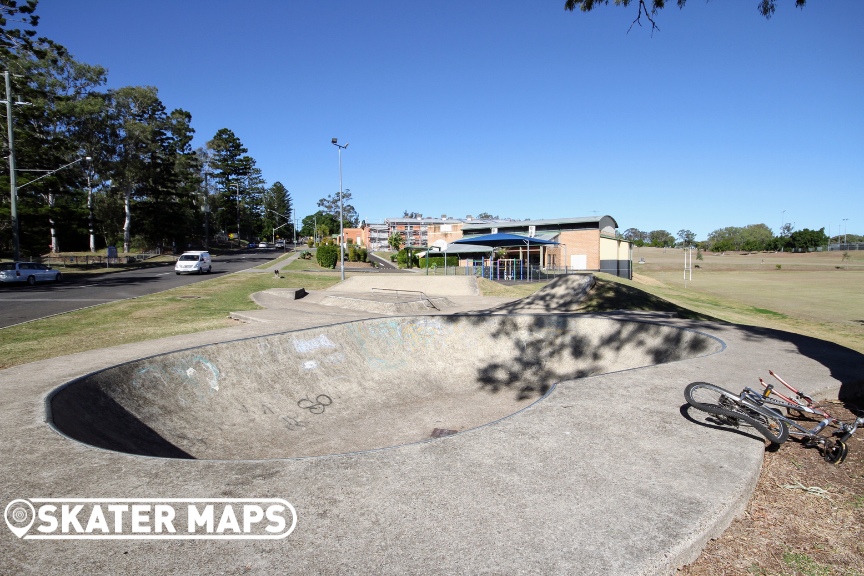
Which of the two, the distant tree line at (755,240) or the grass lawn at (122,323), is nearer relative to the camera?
the grass lawn at (122,323)

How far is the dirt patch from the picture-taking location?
3131 mm

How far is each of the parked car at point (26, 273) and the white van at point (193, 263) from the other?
7326mm

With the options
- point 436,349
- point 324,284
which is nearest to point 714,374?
point 436,349

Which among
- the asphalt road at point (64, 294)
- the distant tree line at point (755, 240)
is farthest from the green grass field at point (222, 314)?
the distant tree line at point (755, 240)

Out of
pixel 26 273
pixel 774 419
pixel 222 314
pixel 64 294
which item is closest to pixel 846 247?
pixel 222 314

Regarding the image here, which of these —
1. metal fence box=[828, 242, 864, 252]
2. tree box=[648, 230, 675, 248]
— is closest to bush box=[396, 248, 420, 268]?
metal fence box=[828, 242, 864, 252]

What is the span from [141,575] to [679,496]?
3.56 metres

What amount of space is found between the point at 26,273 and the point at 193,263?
968 centimetres

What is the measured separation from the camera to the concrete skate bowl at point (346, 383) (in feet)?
22.9

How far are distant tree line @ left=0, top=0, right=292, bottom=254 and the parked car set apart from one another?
658cm

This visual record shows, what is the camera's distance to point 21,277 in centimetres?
2612

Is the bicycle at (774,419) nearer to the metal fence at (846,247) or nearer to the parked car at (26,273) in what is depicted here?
the parked car at (26,273)

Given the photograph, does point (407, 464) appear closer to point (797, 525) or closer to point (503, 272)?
point (797, 525)

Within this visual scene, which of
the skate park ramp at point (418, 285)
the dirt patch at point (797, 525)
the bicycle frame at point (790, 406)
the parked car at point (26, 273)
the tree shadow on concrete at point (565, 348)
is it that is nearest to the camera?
the dirt patch at point (797, 525)
